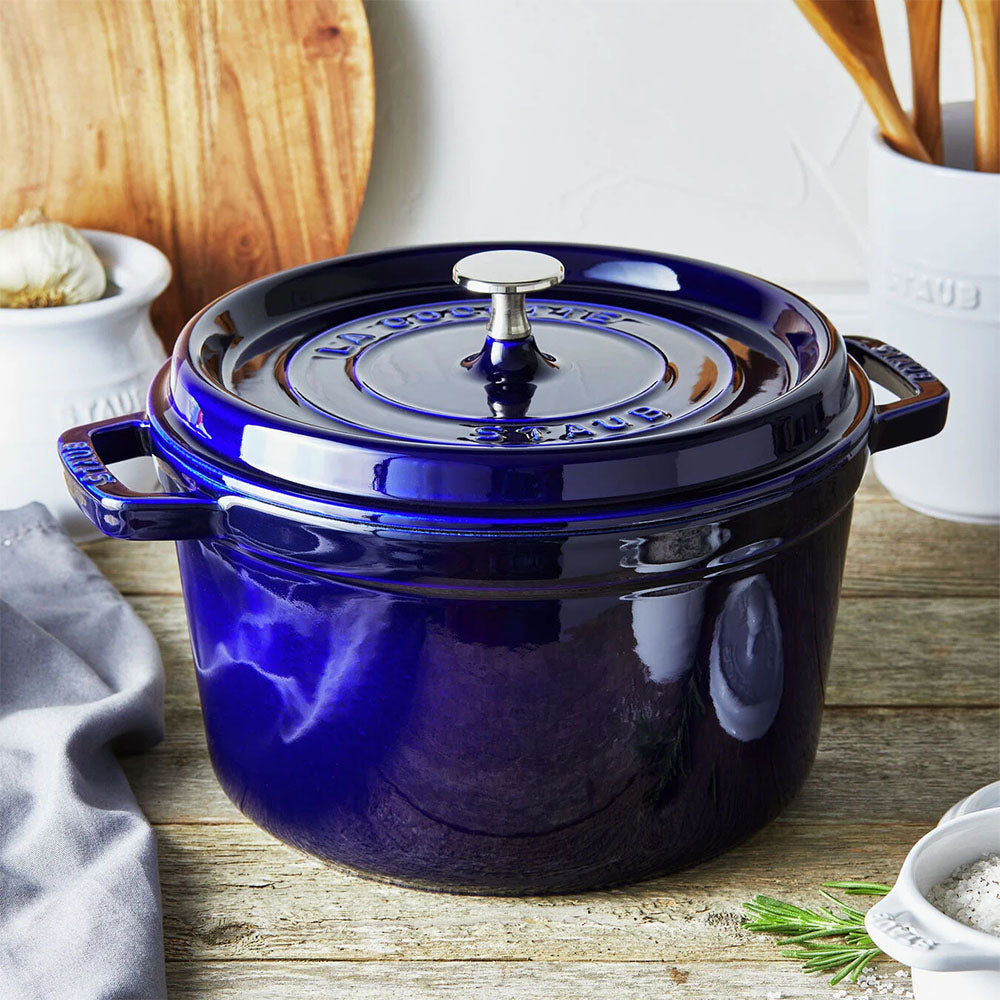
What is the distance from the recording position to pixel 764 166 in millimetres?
1328

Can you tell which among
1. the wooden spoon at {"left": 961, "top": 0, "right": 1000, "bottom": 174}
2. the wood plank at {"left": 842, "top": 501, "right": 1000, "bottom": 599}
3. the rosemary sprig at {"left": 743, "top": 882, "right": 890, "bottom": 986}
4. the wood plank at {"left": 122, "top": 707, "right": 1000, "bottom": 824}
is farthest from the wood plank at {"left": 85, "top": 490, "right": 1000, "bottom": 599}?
the rosemary sprig at {"left": 743, "top": 882, "right": 890, "bottom": 986}

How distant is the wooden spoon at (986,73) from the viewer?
3.52 feet

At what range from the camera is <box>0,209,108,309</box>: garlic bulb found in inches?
44.6

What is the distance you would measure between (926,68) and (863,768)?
1.89 ft

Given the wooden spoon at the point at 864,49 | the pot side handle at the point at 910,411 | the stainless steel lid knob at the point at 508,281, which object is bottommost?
the pot side handle at the point at 910,411

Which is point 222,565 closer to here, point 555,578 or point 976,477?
point 555,578

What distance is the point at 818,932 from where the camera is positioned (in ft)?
2.35

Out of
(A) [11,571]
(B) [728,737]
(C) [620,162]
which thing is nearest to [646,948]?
(B) [728,737]

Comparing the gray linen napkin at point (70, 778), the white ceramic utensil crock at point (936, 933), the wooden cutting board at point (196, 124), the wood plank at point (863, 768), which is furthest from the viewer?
the wooden cutting board at point (196, 124)

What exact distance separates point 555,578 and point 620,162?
79 cm

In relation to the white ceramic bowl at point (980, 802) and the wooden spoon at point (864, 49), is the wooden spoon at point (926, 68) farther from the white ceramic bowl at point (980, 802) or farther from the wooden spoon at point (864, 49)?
the white ceramic bowl at point (980, 802)

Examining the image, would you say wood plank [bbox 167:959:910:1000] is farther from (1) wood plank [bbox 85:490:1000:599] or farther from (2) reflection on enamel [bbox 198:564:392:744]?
(1) wood plank [bbox 85:490:1000:599]

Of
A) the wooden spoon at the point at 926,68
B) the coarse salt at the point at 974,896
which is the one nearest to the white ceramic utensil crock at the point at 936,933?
the coarse salt at the point at 974,896

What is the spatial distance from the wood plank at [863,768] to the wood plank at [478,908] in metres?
0.02
